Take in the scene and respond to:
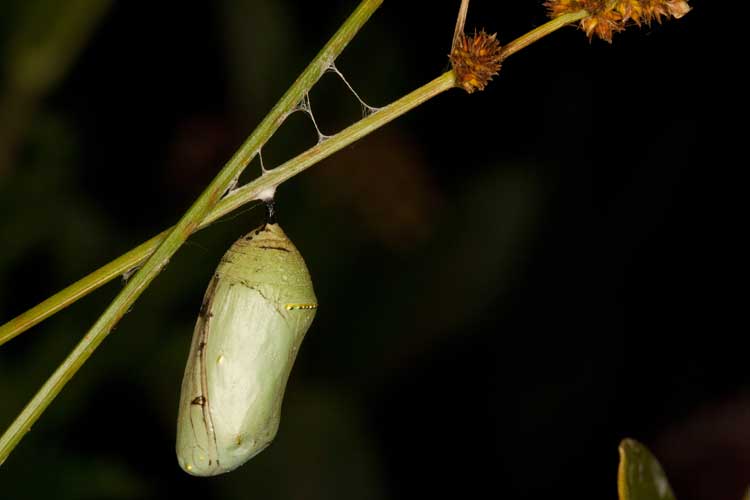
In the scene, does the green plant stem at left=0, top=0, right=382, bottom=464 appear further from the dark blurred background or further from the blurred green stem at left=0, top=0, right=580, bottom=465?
the dark blurred background

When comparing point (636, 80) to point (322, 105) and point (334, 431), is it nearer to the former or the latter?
point (322, 105)

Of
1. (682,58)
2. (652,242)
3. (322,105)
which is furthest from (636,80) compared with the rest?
(322,105)

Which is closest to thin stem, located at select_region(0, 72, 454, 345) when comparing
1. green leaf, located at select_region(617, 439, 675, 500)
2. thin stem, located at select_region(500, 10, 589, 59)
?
thin stem, located at select_region(500, 10, 589, 59)

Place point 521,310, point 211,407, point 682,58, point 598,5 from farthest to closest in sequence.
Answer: point 521,310
point 682,58
point 211,407
point 598,5

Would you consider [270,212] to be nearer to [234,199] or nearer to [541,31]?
[234,199]

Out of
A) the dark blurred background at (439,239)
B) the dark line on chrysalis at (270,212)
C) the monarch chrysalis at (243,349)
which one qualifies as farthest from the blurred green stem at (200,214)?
the dark blurred background at (439,239)

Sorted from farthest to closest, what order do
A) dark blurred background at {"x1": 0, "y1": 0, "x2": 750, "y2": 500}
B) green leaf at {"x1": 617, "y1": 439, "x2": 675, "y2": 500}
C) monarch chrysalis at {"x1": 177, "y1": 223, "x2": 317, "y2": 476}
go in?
dark blurred background at {"x1": 0, "y1": 0, "x2": 750, "y2": 500} < monarch chrysalis at {"x1": 177, "y1": 223, "x2": 317, "y2": 476} < green leaf at {"x1": 617, "y1": 439, "x2": 675, "y2": 500}
